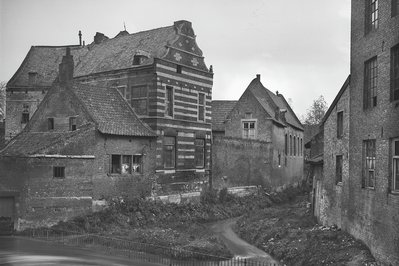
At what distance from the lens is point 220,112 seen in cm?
4734

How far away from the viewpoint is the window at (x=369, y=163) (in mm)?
18188

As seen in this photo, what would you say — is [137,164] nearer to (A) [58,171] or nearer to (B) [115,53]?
(A) [58,171]

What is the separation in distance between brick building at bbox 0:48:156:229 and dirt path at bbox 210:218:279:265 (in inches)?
203

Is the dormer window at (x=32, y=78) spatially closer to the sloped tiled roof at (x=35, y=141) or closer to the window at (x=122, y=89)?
the window at (x=122, y=89)

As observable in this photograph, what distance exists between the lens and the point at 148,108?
30.8 metres

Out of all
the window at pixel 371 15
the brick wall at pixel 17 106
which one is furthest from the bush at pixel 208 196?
the window at pixel 371 15

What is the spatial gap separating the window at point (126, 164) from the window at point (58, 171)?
3574 millimetres

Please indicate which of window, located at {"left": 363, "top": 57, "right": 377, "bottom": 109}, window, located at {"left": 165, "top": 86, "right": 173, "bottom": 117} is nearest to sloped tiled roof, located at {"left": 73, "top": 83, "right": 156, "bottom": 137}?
window, located at {"left": 165, "top": 86, "right": 173, "bottom": 117}

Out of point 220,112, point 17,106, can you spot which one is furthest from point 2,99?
point 220,112

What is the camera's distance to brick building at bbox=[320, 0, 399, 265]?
52.8ft

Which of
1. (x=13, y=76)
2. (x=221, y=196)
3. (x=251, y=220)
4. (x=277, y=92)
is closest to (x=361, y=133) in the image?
(x=251, y=220)

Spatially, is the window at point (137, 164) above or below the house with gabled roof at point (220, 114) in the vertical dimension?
below

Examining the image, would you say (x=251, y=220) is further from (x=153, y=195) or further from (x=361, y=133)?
(x=361, y=133)

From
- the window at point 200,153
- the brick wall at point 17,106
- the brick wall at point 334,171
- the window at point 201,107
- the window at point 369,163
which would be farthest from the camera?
the brick wall at point 17,106
